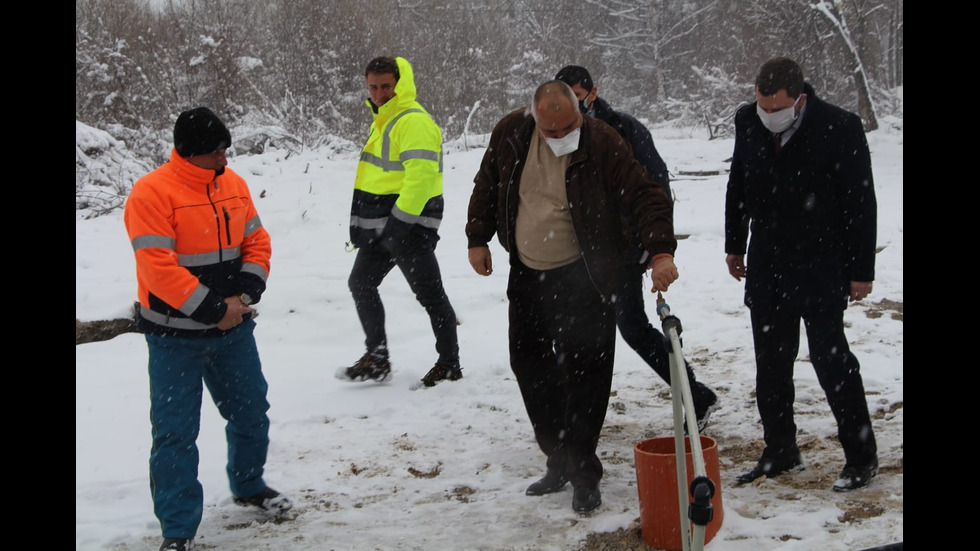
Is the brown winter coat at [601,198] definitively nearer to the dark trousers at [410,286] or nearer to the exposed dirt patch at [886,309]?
the dark trousers at [410,286]

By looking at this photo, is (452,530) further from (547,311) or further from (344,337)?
(344,337)

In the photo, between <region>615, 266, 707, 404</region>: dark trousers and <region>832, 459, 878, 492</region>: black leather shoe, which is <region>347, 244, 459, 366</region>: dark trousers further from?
<region>832, 459, 878, 492</region>: black leather shoe

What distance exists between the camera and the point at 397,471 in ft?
14.8

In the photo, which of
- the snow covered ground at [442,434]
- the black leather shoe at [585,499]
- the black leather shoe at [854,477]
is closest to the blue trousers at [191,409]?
the snow covered ground at [442,434]

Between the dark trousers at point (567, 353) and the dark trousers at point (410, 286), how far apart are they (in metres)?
1.69

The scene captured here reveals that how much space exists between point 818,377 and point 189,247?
269 cm

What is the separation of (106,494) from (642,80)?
38313 millimetres

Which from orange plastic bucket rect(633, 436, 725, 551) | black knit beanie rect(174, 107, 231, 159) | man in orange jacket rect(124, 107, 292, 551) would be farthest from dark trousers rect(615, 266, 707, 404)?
black knit beanie rect(174, 107, 231, 159)

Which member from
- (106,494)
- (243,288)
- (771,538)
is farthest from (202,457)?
(771,538)

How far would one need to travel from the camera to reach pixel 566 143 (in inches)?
150

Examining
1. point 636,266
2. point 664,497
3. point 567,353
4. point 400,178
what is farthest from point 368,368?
point 664,497

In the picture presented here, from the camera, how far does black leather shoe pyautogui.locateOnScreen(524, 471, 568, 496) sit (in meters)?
4.06

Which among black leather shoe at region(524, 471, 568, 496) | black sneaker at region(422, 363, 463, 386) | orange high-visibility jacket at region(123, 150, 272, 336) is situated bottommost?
black leather shoe at region(524, 471, 568, 496)

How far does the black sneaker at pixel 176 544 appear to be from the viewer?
3459 mm
